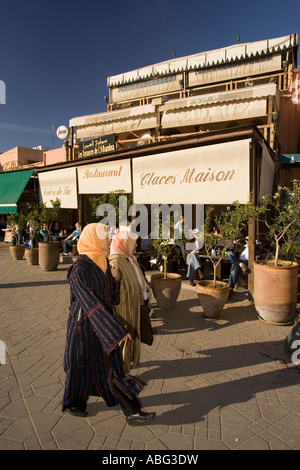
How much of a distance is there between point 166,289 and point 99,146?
24.9 ft

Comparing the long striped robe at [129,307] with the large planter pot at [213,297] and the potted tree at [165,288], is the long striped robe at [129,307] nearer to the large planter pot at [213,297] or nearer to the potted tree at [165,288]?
the large planter pot at [213,297]

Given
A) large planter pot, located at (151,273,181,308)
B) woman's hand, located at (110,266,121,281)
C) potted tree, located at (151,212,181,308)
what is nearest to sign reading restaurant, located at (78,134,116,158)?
potted tree, located at (151,212,181,308)

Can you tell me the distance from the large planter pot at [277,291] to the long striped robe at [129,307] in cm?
254

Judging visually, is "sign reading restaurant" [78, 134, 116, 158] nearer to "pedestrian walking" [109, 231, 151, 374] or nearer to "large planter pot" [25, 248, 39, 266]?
"large planter pot" [25, 248, 39, 266]

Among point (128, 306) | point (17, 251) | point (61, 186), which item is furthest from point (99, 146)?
point (128, 306)

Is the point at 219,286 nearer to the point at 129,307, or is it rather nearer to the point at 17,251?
the point at 129,307

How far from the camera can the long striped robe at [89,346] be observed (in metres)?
2.67

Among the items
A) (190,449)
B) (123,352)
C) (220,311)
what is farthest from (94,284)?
(220,311)

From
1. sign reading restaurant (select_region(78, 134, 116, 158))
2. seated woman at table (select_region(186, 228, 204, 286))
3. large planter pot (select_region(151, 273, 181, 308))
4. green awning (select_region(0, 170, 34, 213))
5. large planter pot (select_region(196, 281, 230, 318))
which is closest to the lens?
large planter pot (select_region(196, 281, 230, 318))

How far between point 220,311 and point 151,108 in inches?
362

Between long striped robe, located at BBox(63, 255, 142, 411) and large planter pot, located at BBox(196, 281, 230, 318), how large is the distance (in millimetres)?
2813

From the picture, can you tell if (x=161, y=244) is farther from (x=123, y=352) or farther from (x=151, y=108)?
(x=151, y=108)

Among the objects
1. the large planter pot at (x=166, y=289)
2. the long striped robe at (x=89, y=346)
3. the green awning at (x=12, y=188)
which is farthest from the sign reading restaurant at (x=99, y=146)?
the long striped robe at (x=89, y=346)

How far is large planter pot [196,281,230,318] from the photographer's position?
213 inches
